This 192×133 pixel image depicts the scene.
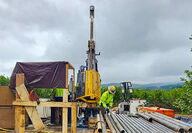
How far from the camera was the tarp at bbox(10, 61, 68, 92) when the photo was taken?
28.3 feet

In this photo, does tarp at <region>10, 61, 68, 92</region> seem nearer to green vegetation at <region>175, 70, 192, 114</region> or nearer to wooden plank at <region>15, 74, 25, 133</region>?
wooden plank at <region>15, 74, 25, 133</region>

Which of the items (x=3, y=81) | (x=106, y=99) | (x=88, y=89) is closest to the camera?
(x=106, y=99)

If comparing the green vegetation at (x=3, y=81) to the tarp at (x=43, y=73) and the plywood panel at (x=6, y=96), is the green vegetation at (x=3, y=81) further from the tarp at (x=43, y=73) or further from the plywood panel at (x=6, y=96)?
the tarp at (x=43, y=73)

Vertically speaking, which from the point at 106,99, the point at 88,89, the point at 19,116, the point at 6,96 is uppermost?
the point at 88,89

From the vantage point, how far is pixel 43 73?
8797mm

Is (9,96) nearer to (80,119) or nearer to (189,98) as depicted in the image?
(80,119)

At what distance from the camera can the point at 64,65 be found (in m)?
8.66

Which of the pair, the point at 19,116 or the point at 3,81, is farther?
the point at 3,81

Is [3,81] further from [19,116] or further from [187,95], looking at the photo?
[187,95]

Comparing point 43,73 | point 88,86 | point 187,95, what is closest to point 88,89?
point 88,86

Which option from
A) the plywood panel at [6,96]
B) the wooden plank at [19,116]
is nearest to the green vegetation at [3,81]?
the plywood panel at [6,96]

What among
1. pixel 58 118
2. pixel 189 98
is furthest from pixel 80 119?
pixel 189 98

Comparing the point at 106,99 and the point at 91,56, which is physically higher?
the point at 91,56

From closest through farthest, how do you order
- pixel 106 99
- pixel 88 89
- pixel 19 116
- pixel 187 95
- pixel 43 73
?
1. pixel 187 95
2. pixel 19 116
3. pixel 43 73
4. pixel 106 99
5. pixel 88 89
